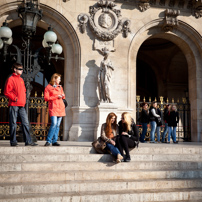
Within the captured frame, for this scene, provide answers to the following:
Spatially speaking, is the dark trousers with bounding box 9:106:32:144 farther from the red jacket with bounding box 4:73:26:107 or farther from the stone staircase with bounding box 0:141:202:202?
the stone staircase with bounding box 0:141:202:202

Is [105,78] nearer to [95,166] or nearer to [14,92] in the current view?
[14,92]

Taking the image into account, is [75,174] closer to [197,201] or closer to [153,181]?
[153,181]

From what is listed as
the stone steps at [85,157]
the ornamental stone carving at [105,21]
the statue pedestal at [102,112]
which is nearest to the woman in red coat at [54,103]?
the stone steps at [85,157]

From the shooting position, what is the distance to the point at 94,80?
470 inches

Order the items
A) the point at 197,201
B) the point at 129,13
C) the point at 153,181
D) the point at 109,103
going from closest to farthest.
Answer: the point at 197,201
the point at 153,181
the point at 109,103
the point at 129,13

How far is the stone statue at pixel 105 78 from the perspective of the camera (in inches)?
450

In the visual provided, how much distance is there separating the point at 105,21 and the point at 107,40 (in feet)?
2.77

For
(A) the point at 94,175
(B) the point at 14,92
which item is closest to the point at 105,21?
(B) the point at 14,92

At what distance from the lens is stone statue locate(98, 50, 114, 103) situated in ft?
37.5

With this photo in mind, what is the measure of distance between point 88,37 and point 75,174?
25.2ft

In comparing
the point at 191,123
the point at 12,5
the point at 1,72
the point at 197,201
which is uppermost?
the point at 12,5

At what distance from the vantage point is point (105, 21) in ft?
39.9

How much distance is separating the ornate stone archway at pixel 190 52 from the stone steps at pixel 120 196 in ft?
23.5

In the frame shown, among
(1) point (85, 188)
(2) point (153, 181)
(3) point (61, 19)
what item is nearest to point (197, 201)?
(2) point (153, 181)
